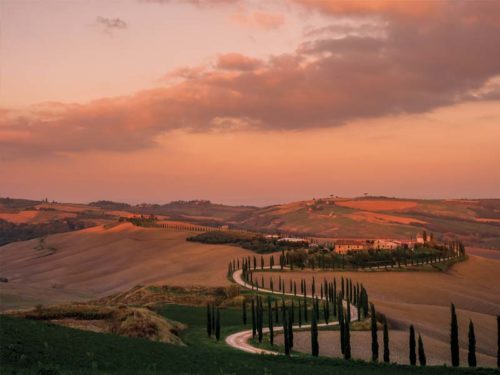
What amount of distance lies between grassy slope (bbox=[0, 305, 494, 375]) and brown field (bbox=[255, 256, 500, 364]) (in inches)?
1494

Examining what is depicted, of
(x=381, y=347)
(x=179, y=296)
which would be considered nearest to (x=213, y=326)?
(x=381, y=347)

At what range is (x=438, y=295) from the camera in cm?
13725

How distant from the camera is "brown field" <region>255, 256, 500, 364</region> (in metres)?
101

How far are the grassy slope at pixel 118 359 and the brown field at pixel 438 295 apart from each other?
37955mm

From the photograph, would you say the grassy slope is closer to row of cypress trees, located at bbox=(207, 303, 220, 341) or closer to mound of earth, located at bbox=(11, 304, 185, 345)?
mound of earth, located at bbox=(11, 304, 185, 345)

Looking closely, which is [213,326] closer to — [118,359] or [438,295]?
[118,359]

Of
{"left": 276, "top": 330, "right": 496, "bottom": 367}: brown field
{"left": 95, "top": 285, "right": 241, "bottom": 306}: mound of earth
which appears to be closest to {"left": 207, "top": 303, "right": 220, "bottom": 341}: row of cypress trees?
{"left": 276, "top": 330, "right": 496, "bottom": 367}: brown field

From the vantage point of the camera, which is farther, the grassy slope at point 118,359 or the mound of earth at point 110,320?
the mound of earth at point 110,320

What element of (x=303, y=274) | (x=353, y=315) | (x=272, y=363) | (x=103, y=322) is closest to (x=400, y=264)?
(x=303, y=274)

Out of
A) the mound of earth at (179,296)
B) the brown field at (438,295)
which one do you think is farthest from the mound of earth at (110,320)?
the brown field at (438,295)

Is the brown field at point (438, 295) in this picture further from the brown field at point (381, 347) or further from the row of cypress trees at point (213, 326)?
the row of cypress trees at point (213, 326)

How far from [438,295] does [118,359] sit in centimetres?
10740

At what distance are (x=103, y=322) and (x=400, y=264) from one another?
4636 inches

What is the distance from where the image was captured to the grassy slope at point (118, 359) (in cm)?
4038
